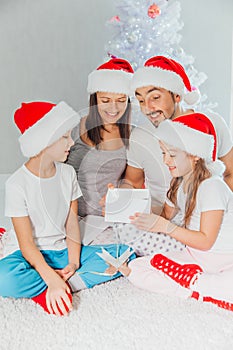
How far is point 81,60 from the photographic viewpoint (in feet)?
10.9

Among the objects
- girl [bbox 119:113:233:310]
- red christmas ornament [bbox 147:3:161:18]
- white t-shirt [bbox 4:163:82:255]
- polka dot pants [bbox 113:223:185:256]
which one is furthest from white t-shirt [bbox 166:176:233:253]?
red christmas ornament [bbox 147:3:161:18]

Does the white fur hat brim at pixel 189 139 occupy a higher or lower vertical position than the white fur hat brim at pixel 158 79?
lower

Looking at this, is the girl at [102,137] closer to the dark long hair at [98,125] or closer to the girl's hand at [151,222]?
the dark long hair at [98,125]

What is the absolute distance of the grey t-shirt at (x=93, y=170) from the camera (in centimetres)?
148

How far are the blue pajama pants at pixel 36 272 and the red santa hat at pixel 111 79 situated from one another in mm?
507

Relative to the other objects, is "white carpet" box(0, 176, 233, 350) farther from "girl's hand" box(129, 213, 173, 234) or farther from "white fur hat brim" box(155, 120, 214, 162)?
"white fur hat brim" box(155, 120, 214, 162)

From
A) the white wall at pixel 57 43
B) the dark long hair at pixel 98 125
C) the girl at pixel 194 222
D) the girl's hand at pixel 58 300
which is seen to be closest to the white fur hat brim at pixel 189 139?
the girl at pixel 194 222

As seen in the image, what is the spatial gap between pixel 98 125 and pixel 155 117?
0.78ft

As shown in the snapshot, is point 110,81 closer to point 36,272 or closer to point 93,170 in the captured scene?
point 93,170

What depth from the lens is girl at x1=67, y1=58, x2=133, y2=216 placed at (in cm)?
144

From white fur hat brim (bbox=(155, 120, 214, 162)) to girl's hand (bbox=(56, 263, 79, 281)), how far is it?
0.46 metres

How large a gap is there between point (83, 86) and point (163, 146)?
82.6 inches

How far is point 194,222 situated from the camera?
4.64ft

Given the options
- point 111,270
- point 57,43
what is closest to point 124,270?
point 111,270
